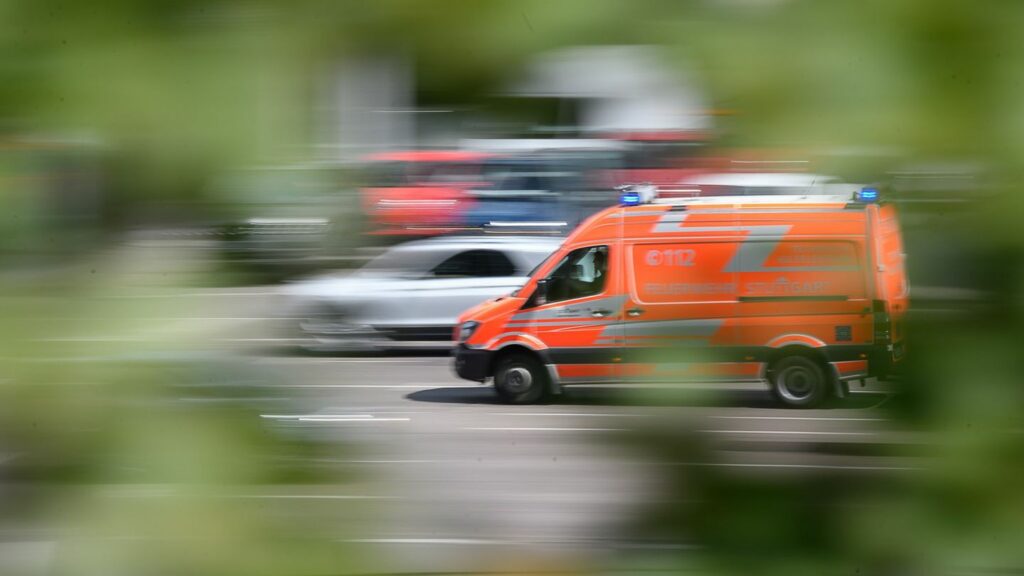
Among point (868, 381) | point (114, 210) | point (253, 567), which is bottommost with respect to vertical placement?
point (253, 567)

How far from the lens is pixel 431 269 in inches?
31.6

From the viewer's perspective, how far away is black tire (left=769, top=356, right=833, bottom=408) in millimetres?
709

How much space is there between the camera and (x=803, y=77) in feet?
2.21

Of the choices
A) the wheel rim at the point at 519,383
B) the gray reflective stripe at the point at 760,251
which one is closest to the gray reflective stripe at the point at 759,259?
the gray reflective stripe at the point at 760,251

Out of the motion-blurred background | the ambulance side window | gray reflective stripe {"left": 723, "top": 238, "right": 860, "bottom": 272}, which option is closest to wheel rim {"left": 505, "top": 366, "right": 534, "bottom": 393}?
the ambulance side window

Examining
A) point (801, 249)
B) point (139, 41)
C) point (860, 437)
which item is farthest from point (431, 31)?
point (860, 437)

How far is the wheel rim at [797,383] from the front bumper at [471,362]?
27cm

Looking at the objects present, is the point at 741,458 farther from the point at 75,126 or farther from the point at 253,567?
the point at 75,126

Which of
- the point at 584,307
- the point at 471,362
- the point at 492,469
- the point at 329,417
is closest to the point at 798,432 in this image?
the point at 492,469

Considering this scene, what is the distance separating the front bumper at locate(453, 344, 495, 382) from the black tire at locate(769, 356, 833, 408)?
0.87 feet

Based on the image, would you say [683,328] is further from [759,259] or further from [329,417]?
[329,417]

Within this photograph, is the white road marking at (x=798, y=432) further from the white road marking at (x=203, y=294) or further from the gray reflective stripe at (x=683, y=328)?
the white road marking at (x=203, y=294)

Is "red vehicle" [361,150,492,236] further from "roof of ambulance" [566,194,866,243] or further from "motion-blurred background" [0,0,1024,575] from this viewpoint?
"roof of ambulance" [566,194,866,243]

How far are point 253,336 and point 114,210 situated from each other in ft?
0.40
